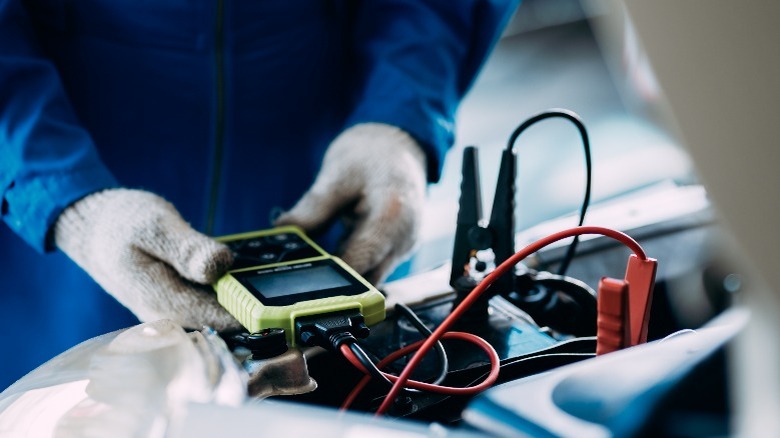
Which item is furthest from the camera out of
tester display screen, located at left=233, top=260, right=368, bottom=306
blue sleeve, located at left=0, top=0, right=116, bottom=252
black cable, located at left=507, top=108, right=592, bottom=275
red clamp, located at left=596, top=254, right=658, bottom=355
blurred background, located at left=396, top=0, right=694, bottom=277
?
blurred background, located at left=396, top=0, right=694, bottom=277

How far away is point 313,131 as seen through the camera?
1.15 metres

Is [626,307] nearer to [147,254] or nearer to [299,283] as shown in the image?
[299,283]

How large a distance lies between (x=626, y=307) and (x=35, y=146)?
0.66m

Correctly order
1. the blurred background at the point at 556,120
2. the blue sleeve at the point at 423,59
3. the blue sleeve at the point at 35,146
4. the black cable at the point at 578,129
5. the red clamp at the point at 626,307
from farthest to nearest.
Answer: the blurred background at the point at 556,120 < the blue sleeve at the point at 423,59 < the blue sleeve at the point at 35,146 < the black cable at the point at 578,129 < the red clamp at the point at 626,307

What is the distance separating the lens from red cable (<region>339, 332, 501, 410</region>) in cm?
53

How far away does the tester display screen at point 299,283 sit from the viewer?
612 millimetres

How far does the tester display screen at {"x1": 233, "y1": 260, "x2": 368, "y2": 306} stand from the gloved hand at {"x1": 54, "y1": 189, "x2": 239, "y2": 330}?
0.04m

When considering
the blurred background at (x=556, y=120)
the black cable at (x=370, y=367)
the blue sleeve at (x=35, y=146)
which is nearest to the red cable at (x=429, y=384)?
the black cable at (x=370, y=367)

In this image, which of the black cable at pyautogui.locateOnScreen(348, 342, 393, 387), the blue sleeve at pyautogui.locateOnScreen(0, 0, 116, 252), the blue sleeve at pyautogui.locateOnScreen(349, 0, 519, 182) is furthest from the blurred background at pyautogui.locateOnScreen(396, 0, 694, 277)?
the black cable at pyautogui.locateOnScreen(348, 342, 393, 387)

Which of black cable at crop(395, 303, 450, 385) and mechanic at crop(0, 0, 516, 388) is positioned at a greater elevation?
mechanic at crop(0, 0, 516, 388)

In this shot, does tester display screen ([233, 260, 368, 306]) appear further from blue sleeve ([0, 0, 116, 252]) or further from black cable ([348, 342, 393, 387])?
blue sleeve ([0, 0, 116, 252])

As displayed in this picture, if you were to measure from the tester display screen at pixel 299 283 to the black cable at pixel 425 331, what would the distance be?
0.06 meters

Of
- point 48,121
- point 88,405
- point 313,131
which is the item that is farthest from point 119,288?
point 313,131

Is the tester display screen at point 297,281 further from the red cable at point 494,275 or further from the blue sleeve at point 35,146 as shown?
the blue sleeve at point 35,146
